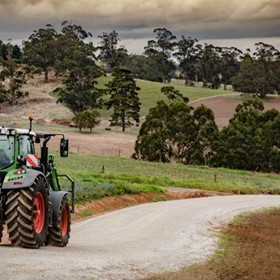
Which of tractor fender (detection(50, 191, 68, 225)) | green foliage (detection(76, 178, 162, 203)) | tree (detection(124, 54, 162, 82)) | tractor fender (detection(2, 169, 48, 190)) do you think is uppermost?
tree (detection(124, 54, 162, 82))

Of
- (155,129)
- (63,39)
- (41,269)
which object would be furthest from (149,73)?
(41,269)

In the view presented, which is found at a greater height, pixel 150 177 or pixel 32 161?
pixel 32 161

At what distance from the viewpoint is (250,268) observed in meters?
16.8

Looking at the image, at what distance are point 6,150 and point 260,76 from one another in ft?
405

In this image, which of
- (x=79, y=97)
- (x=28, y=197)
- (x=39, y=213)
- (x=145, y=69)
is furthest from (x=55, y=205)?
(x=145, y=69)

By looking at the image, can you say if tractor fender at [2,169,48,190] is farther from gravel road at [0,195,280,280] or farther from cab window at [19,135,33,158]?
cab window at [19,135,33,158]

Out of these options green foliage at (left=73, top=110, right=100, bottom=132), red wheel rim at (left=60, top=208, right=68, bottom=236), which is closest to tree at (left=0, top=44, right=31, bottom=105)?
green foliage at (left=73, top=110, right=100, bottom=132)

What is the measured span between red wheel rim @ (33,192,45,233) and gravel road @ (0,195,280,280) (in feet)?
1.79

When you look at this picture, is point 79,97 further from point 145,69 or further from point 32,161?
point 32,161

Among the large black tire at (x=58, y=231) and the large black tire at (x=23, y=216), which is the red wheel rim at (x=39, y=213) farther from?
the large black tire at (x=58, y=231)

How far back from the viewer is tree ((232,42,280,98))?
136 meters

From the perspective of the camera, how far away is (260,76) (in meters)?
135

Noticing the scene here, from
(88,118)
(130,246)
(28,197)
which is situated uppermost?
(28,197)

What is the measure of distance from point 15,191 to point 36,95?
119 m
